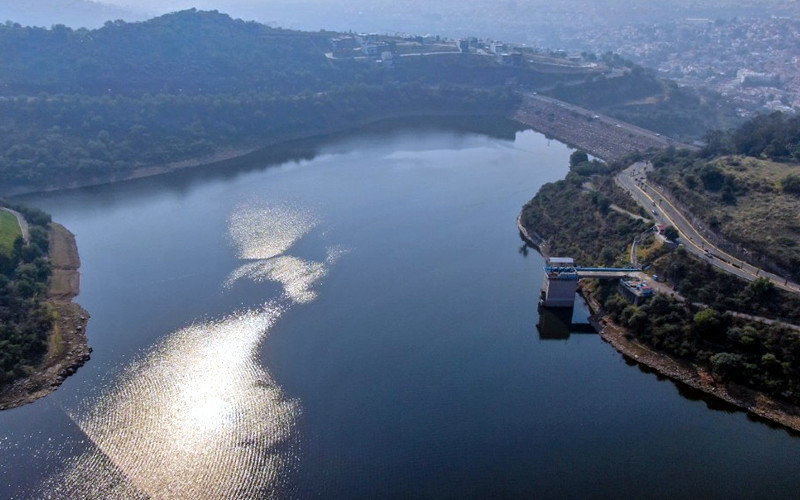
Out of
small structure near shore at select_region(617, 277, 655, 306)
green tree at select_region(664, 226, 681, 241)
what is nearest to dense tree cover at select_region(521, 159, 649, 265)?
green tree at select_region(664, 226, 681, 241)

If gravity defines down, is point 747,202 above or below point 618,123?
above

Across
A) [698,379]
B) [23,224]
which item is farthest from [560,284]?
A: [23,224]

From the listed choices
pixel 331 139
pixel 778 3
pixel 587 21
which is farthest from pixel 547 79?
pixel 778 3

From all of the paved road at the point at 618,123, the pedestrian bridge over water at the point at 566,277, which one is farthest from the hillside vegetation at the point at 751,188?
the paved road at the point at 618,123

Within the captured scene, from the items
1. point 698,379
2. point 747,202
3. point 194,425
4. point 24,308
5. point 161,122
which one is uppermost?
point 161,122

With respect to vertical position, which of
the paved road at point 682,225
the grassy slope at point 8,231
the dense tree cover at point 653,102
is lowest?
the dense tree cover at point 653,102

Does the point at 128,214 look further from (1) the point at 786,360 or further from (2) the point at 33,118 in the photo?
(1) the point at 786,360

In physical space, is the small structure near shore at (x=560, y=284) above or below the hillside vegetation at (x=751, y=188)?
below

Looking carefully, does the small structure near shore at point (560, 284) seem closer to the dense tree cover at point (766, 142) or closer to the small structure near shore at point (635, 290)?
the small structure near shore at point (635, 290)

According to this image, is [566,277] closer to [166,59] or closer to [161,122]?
[161,122]
